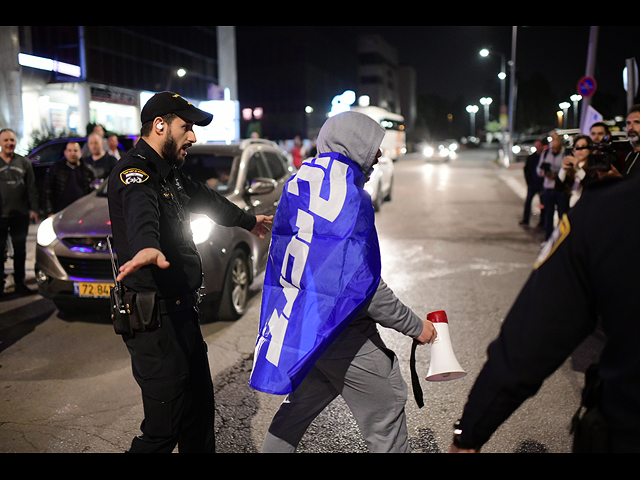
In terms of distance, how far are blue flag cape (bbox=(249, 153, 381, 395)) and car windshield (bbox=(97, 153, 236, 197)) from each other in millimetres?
4366

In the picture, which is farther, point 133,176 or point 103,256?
point 103,256

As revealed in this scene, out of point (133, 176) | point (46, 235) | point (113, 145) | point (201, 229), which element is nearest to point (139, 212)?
point (133, 176)

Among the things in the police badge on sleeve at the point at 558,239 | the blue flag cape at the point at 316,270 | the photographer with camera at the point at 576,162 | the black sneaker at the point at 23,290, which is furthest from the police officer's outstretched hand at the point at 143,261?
the photographer with camera at the point at 576,162

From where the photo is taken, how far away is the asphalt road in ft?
11.7

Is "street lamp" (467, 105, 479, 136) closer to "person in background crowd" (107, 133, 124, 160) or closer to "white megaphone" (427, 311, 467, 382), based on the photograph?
"person in background crowd" (107, 133, 124, 160)

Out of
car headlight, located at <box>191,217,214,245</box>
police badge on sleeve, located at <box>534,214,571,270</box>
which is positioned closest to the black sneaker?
car headlight, located at <box>191,217,214,245</box>

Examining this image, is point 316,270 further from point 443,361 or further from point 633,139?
point 633,139

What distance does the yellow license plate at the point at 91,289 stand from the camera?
17.9 feet

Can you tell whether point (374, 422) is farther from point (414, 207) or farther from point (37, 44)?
point (37, 44)

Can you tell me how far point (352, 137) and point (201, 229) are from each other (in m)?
3.34

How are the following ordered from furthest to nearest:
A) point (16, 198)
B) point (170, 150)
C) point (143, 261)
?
1. point (16, 198)
2. point (170, 150)
3. point (143, 261)

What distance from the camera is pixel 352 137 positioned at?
2.47 metres

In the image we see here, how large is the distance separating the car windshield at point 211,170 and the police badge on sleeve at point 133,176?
4068 mm

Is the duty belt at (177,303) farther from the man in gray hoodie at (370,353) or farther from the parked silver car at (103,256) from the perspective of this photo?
the parked silver car at (103,256)
